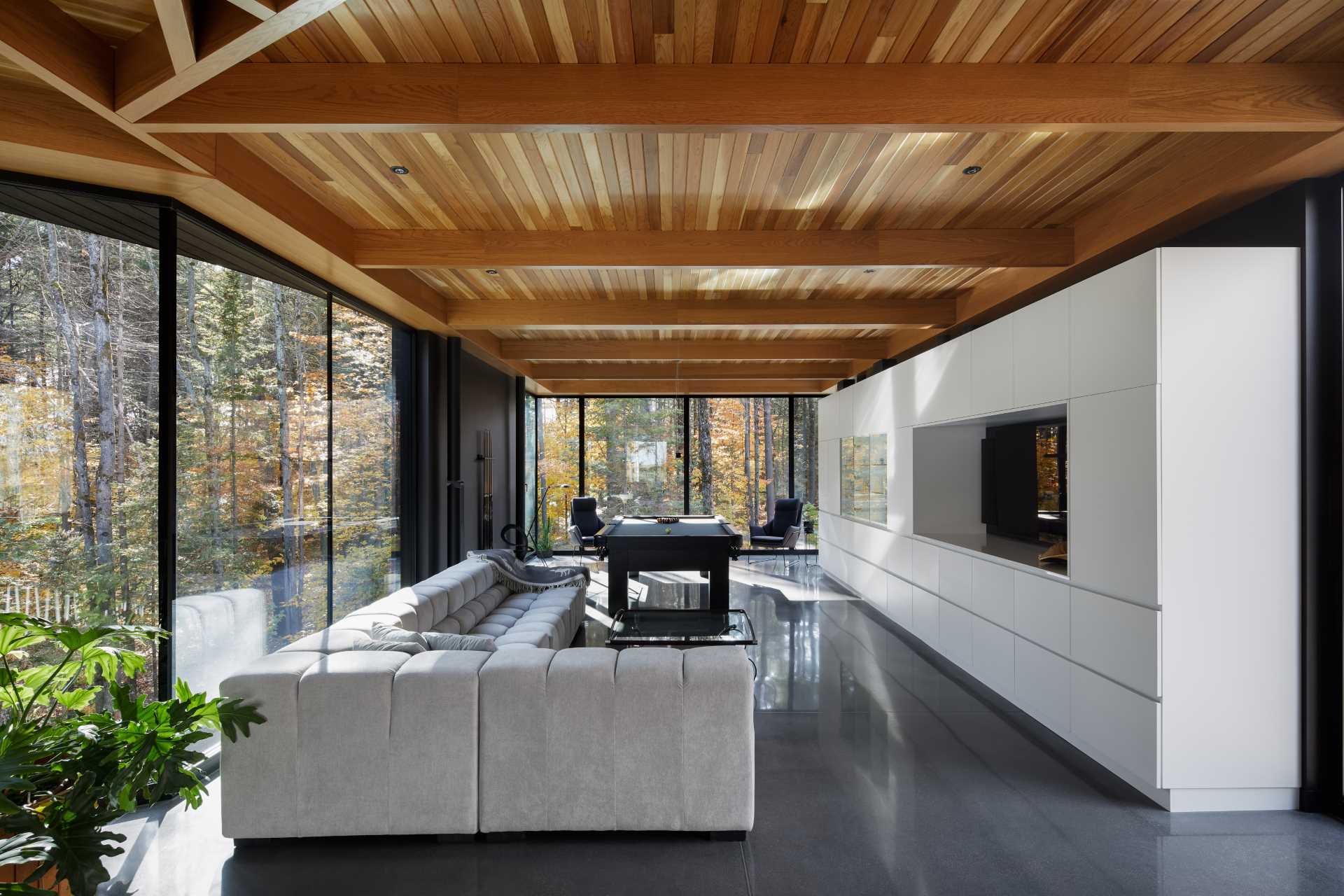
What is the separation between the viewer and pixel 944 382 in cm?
548

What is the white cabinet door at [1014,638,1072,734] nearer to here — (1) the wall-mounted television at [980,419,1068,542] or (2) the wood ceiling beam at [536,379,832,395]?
(1) the wall-mounted television at [980,419,1068,542]

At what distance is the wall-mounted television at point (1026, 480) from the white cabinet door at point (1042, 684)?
70 centimetres

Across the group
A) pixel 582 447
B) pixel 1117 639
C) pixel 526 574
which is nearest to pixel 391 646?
pixel 526 574

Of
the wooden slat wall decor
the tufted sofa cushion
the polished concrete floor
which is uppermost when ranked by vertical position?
the wooden slat wall decor

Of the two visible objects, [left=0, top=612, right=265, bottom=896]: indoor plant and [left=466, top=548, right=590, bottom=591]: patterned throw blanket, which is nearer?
[left=0, top=612, right=265, bottom=896]: indoor plant

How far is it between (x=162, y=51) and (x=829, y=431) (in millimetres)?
7834

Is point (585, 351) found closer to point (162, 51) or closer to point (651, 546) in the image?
point (651, 546)

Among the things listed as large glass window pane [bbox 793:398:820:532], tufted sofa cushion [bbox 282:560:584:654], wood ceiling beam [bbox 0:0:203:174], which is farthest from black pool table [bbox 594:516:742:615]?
large glass window pane [bbox 793:398:820:532]

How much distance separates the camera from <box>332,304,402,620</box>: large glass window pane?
5070 mm

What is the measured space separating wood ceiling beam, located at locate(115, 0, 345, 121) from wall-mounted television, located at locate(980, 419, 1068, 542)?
3926 mm

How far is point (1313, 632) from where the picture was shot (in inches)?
120

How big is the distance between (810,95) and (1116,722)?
120 inches

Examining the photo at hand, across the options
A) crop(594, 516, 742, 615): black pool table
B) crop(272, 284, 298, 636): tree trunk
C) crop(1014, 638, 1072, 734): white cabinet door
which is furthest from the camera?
crop(594, 516, 742, 615): black pool table

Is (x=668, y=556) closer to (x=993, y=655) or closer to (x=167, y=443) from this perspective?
(x=993, y=655)
